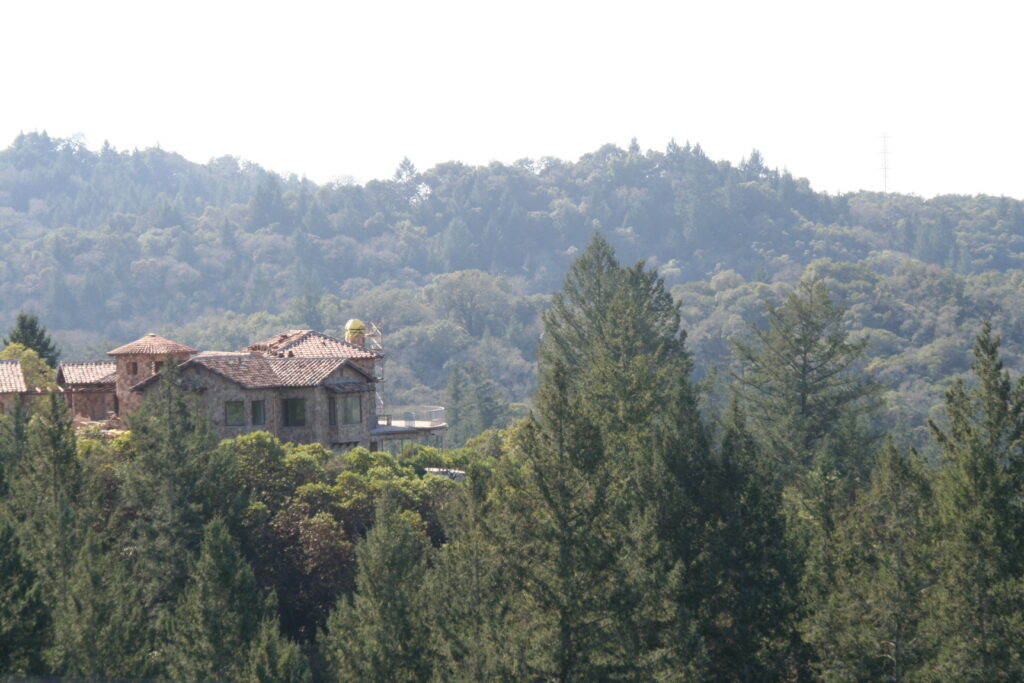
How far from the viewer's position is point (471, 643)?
37781mm

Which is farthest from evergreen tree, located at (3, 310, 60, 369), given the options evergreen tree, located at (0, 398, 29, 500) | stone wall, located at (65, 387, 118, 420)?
evergreen tree, located at (0, 398, 29, 500)

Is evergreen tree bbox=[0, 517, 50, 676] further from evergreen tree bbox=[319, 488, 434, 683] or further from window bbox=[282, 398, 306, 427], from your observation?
window bbox=[282, 398, 306, 427]

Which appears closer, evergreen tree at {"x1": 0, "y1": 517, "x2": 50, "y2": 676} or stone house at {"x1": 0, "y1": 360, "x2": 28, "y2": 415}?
evergreen tree at {"x1": 0, "y1": 517, "x2": 50, "y2": 676}

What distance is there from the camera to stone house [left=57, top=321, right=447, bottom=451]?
57469 mm

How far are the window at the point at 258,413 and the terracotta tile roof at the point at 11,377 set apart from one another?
10691mm

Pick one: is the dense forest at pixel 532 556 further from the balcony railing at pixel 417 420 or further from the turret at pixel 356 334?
the turret at pixel 356 334

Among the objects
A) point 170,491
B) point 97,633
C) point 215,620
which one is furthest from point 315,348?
point 97,633

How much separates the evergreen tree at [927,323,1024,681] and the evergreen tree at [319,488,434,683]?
45.7ft

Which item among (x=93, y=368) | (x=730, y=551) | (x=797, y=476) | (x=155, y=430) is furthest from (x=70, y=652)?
(x=797, y=476)

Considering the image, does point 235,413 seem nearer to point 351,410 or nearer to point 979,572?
point 351,410

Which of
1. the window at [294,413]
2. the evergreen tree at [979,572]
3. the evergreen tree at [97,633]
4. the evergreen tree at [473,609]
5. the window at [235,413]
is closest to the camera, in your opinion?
the evergreen tree at [979,572]

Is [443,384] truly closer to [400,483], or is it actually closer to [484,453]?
[484,453]

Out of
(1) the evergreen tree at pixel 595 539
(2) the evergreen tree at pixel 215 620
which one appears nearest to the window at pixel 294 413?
(1) the evergreen tree at pixel 595 539

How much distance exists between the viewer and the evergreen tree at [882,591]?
38.2 m
